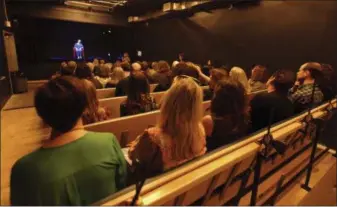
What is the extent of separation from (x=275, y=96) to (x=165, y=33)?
26.8 ft

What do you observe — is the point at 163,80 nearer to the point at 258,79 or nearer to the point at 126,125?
the point at 258,79


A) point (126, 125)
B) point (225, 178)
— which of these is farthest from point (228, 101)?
point (126, 125)

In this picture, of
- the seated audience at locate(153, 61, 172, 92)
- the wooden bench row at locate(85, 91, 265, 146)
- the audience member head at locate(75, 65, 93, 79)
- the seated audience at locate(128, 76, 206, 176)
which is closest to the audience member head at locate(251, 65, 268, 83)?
the seated audience at locate(153, 61, 172, 92)

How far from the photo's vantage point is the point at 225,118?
164 centimetres

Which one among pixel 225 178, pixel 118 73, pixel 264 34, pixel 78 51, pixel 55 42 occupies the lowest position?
pixel 225 178

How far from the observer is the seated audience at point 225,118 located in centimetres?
162

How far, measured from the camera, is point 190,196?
39.9 inches

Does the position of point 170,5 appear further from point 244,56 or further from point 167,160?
point 167,160

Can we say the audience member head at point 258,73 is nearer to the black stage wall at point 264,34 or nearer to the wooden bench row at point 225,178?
the black stage wall at point 264,34

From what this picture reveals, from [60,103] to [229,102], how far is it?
3.66 feet

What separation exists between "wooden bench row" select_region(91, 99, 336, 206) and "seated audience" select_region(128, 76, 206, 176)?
0.25m

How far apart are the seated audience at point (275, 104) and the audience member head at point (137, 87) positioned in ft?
3.60

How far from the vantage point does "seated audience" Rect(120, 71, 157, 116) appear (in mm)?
2400

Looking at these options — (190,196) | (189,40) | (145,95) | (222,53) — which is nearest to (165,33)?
(189,40)
